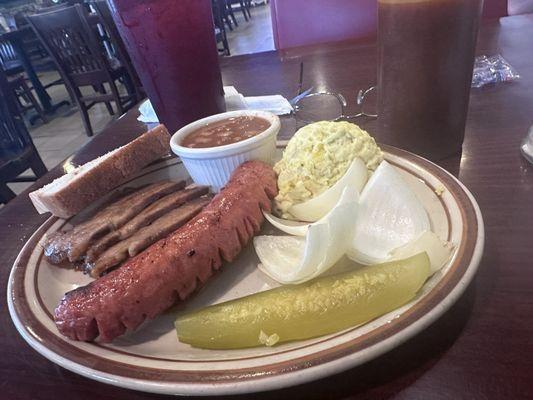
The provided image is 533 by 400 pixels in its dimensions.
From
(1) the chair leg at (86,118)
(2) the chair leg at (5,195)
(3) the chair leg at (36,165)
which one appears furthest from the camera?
(1) the chair leg at (86,118)

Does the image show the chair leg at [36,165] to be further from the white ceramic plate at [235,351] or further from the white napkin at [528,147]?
the white napkin at [528,147]

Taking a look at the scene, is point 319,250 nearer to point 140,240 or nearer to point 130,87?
point 140,240

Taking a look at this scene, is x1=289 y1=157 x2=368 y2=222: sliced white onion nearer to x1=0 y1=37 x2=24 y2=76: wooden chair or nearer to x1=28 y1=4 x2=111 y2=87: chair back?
x1=28 y1=4 x2=111 y2=87: chair back

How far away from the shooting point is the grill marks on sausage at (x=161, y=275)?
889 millimetres

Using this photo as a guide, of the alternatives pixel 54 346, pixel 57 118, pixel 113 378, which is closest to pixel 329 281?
pixel 113 378

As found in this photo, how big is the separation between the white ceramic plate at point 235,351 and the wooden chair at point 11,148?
2.41 m

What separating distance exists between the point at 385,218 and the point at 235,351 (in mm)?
494

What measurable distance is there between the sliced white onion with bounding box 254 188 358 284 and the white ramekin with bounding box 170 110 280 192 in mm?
430

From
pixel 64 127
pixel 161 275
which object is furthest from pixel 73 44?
pixel 161 275

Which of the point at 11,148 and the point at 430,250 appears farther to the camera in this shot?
the point at 11,148

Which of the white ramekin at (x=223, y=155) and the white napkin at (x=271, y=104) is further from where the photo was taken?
the white napkin at (x=271, y=104)

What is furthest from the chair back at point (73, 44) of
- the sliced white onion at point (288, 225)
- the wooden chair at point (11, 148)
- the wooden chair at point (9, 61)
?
the sliced white onion at point (288, 225)

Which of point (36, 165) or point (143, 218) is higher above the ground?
point (143, 218)

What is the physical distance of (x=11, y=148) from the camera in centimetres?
336
